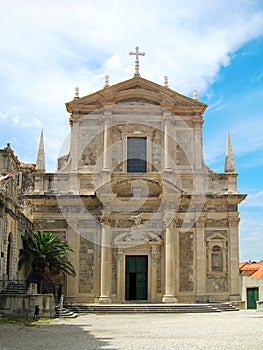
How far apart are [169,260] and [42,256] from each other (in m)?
6.27

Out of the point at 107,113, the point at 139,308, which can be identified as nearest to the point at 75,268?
the point at 139,308

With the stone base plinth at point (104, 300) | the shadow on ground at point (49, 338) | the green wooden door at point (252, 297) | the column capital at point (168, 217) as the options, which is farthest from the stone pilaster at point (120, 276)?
the green wooden door at point (252, 297)

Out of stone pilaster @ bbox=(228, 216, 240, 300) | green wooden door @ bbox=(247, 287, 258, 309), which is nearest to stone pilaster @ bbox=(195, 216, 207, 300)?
stone pilaster @ bbox=(228, 216, 240, 300)

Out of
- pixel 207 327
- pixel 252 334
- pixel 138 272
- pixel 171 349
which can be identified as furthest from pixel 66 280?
pixel 171 349

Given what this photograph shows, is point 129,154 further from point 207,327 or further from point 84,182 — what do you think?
point 207,327

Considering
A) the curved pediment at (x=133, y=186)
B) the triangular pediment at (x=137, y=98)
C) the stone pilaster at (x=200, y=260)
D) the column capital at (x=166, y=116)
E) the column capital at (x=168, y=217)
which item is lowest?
the stone pilaster at (x=200, y=260)

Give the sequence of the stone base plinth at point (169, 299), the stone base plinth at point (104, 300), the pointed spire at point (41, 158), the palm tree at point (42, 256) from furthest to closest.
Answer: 1. the pointed spire at point (41, 158)
2. the stone base plinth at point (104, 300)
3. the stone base plinth at point (169, 299)
4. the palm tree at point (42, 256)

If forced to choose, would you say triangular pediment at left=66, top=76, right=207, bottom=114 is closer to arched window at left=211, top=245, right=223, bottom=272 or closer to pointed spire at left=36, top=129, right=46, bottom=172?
pointed spire at left=36, top=129, right=46, bottom=172

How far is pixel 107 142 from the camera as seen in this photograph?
2867 cm

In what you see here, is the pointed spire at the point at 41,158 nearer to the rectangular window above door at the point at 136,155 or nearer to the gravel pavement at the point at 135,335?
the rectangular window above door at the point at 136,155

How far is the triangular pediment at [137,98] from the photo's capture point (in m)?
29.1

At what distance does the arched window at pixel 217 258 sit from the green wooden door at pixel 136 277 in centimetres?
346

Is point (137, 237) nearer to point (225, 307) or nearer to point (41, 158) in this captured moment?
point (225, 307)

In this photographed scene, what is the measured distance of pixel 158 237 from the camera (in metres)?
27.8
